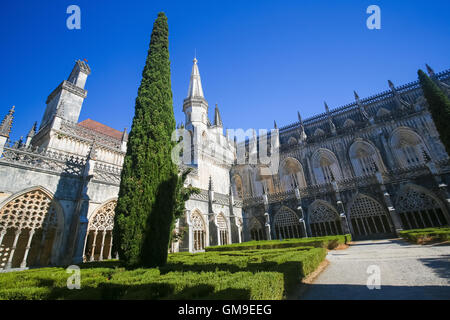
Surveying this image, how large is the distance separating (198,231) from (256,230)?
27.2 feet

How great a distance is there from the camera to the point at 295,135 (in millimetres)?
31141

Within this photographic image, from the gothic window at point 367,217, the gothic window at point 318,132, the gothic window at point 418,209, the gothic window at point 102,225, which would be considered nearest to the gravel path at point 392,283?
the gothic window at point 102,225

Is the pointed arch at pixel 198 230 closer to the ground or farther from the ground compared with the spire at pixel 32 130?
closer to the ground

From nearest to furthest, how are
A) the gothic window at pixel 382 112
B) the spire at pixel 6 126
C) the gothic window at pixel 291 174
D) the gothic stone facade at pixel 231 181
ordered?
the spire at pixel 6 126 → the gothic stone facade at pixel 231 181 → the gothic window at pixel 382 112 → the gothic window at pixel 291 174

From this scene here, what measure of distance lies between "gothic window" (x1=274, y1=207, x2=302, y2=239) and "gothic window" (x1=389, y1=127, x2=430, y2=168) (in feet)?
42.6

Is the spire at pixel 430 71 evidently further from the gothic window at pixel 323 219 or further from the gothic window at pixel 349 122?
the gothic window at pixel 323 219

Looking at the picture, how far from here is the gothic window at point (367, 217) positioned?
55.3ft

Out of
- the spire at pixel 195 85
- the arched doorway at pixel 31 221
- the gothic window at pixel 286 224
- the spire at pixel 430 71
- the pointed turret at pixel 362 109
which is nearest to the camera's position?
the arched doorway at pixel 31 221

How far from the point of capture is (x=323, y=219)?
19.0m

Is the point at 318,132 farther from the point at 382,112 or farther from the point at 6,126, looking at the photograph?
the point at 6,126

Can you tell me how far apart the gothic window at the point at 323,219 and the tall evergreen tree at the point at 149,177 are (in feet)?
49.9

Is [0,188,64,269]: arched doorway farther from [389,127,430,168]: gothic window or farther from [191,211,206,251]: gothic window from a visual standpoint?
[389,127,430,168]: gothic window
